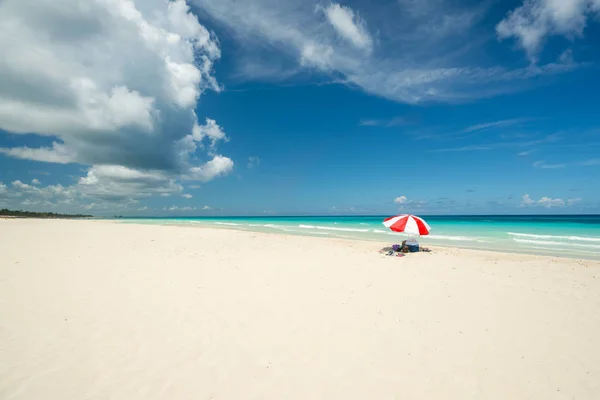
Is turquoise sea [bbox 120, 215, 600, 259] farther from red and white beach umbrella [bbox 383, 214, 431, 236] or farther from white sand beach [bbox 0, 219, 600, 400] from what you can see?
white sand beach [bbox 0, 219, 600, 400]

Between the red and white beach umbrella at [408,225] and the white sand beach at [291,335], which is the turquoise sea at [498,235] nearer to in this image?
the red and white beach umbrella at [408,225]

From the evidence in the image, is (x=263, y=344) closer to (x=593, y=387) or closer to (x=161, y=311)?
(x=161, y=311)

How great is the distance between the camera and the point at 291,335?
205 inches

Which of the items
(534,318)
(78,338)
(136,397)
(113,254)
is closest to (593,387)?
(534,318)

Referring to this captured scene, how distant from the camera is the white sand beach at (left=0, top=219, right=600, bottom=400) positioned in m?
3.81


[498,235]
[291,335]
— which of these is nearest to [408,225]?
[291,335]

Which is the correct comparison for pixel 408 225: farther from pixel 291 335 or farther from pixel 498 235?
pixel 498 235

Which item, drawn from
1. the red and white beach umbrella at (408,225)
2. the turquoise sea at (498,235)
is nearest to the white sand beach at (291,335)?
the red and white beach umbrella at (408,225)

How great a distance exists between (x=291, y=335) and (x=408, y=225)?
11866mm

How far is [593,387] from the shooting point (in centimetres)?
395

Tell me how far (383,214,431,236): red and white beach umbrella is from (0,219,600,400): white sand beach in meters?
5.38

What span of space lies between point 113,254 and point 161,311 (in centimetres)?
848

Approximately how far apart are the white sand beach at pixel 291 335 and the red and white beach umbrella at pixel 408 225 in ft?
17.6

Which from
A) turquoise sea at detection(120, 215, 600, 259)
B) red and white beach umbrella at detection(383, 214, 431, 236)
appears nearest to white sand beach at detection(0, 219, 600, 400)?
red and white beach umbrella at detection(383, 214, 431, 236)
